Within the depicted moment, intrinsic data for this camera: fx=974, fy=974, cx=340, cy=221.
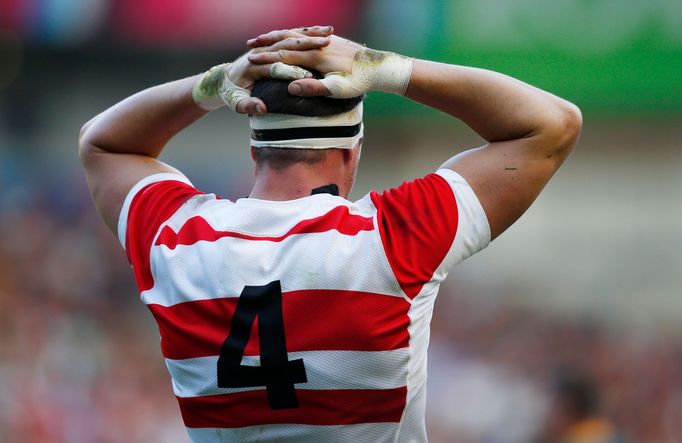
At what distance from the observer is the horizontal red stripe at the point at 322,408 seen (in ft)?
8.09

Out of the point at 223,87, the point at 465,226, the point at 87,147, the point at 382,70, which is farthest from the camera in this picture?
the point at 87,147

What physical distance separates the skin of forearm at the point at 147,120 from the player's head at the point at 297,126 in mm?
368

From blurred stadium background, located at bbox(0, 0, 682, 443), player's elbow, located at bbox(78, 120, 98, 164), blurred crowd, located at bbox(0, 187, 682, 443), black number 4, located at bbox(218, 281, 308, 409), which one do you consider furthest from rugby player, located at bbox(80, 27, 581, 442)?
blurred stadium background, located at bbox(0, 0, 682, 443)

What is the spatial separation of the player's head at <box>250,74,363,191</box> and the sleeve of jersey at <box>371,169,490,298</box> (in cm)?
22

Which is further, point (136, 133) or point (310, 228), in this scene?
point (136, 133)

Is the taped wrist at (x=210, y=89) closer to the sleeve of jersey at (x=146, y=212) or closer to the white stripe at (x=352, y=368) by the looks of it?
the sleeve of jersey at (x=146, y=212)

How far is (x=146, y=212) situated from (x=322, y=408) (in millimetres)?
787

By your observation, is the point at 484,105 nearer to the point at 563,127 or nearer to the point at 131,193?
the point at 563,127

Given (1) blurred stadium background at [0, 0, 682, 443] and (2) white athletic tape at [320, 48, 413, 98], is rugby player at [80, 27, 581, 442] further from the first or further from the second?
(1) blurred stadium background at [0, 0, 682, 443]

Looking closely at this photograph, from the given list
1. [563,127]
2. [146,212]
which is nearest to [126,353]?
[146,212]

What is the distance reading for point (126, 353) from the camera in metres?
11.2

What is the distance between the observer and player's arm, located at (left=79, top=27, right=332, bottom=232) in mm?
2912

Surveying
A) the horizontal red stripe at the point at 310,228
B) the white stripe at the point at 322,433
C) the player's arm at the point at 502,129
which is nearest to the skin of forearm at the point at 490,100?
the player's arm at the point at 502,129

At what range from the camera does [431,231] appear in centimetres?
252
